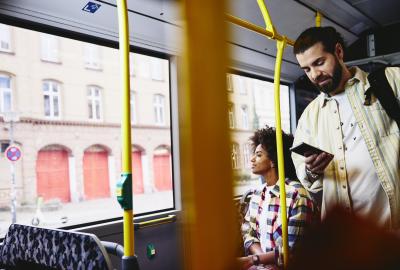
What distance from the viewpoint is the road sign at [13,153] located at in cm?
262

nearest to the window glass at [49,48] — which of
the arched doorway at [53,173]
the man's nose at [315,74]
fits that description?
the arched doorway at [53,173]

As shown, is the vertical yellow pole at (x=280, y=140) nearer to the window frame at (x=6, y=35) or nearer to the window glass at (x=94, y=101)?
the window frame at (x=6, y=35)

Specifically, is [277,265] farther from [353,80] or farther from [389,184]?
[353,80]

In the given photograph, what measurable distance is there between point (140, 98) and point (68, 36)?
1.02 m

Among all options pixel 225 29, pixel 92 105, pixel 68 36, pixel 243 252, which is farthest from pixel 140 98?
pixel 225 29

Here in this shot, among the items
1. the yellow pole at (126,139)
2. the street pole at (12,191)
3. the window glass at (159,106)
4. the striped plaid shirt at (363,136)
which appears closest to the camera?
the yellow pole at (126,139)

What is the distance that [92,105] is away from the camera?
3328 mm

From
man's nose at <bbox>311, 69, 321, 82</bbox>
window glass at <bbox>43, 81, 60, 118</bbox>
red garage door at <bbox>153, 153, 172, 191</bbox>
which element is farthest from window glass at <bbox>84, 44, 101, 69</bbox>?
man's nose at <bbox>311, 69, 321, 82</bbox>

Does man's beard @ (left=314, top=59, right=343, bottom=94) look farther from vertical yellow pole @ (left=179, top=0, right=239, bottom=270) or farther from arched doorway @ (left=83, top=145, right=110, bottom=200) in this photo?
arched doorway @ (left=83, top=145, right=110, bottom=200)

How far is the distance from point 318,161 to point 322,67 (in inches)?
16.6

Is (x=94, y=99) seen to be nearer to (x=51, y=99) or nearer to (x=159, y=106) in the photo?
(x=51, y=99)

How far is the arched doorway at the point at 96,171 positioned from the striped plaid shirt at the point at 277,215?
149 centimetres

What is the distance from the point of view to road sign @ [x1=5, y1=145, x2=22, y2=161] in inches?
103

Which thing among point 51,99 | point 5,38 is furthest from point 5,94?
point 51,99
